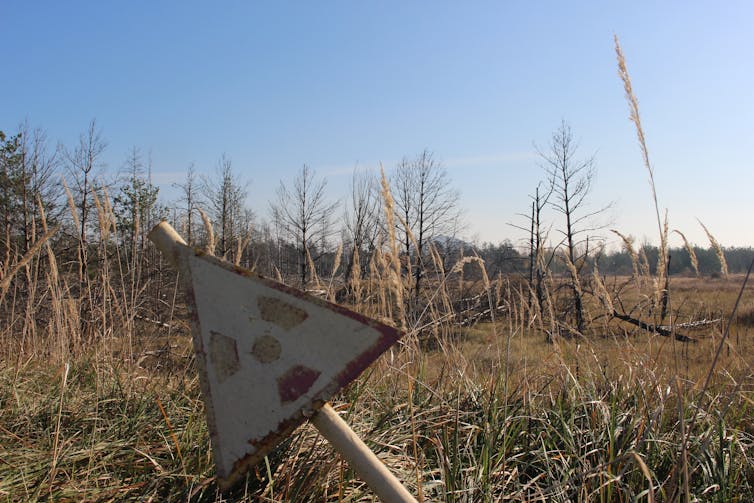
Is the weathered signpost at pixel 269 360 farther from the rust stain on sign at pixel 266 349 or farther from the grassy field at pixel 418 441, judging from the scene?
the grassy field at pixel 418 441

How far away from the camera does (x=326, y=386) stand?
0.92 metres

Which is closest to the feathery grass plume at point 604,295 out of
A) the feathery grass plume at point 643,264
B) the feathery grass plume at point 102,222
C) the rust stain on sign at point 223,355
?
the feathery grass plume at point 643,264

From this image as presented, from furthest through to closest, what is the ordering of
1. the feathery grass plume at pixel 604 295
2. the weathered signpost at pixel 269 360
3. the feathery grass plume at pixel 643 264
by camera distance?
the feathery grass plume at pixel 643 264
the feathery grass plume at pixel 604 295
the weathered signpost at pixel 269 360

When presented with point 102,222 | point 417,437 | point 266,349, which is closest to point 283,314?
point 266,349

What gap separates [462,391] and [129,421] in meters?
1.90

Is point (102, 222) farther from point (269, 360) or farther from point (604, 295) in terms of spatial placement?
point (604, 295)

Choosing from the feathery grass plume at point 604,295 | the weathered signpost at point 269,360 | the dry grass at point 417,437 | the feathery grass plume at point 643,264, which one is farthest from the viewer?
the feathery grass plume at point 643,264

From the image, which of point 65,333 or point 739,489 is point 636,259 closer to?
point 739,489

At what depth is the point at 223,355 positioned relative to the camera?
3.14ft

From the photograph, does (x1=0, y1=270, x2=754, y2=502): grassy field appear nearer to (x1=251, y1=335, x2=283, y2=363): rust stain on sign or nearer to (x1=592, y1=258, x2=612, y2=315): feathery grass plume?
(x1=592, y1=258, x2=612, y2=315): feathery grass plume

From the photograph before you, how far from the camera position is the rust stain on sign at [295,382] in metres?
0.92

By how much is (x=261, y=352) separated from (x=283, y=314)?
9cm

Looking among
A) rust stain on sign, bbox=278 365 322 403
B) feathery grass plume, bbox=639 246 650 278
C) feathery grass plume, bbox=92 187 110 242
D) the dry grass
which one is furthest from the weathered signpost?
feathery grass plume, bbox=639 246 650 278

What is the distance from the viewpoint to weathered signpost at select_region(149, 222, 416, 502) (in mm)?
905
